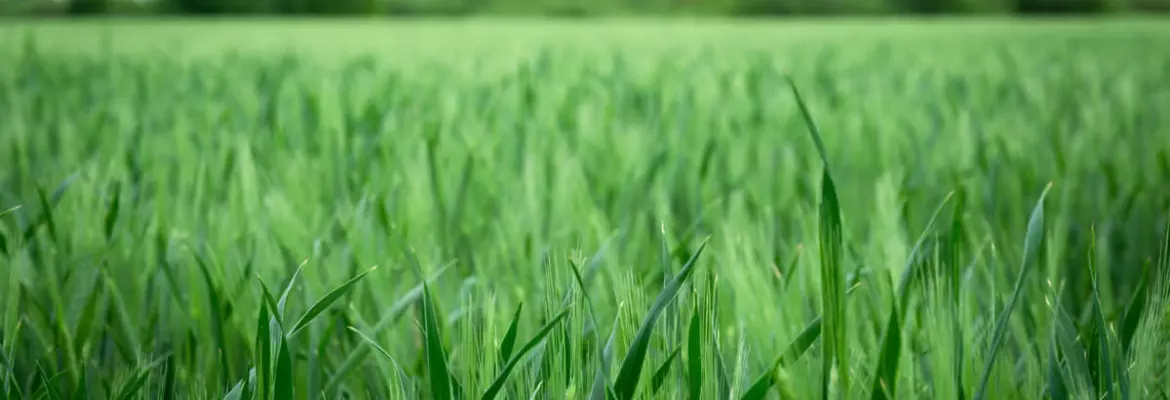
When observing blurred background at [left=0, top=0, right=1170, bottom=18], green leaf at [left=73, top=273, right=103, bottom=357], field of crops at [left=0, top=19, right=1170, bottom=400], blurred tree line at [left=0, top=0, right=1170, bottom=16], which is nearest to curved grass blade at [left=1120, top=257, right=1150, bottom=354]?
field of crops at [left=0, top=19, right=1170, bottom=400]

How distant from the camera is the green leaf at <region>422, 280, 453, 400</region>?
0.33 m

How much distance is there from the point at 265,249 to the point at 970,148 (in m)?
0.84

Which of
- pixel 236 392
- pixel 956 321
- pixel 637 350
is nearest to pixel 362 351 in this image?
pixel 236 392

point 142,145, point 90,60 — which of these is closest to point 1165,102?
point 142,145

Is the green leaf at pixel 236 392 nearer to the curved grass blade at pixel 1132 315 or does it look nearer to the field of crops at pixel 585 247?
the field of crops at pixel 585 247

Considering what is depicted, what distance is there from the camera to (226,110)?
1.45 meters

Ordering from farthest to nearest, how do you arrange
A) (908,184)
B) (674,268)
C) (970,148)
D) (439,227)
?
(970,148) → (908,184) → (439,227) → (674,268)

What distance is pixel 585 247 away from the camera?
0.67 m

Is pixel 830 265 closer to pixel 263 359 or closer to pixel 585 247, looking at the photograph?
pixel 263 359

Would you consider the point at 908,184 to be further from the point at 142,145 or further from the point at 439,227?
the point at 142,145

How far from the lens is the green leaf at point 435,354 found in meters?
0.33

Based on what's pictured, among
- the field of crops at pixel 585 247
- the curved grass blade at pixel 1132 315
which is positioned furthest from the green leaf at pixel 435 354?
the curved grass blade at pixel 1132 315

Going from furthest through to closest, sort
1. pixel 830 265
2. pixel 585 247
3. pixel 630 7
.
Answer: pixel 630 7 → pixel 585 247 → pixel 830 265

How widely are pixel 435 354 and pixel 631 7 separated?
16.1m
